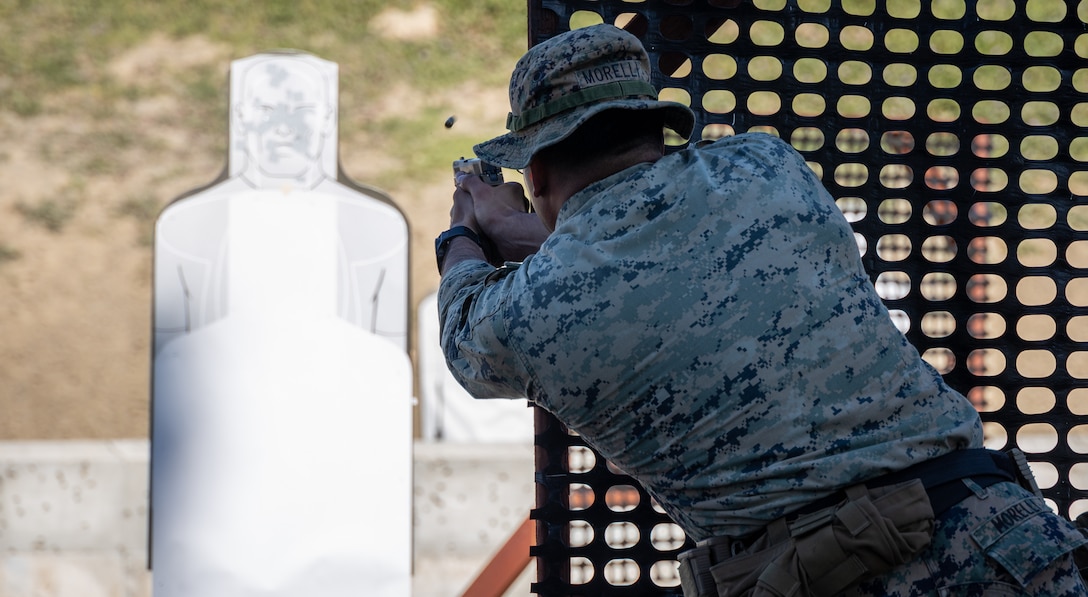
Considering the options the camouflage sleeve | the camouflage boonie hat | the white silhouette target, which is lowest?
the white silhouette target

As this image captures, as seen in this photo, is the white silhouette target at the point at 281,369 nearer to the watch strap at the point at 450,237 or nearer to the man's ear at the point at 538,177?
the watch strap at the point at 450,237

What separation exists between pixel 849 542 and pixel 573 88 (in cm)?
54

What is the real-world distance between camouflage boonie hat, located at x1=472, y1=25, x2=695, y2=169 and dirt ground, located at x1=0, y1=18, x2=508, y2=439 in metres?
5.68

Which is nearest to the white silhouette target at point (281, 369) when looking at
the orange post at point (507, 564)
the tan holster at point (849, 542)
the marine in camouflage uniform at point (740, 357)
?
the orange post at point (507, 564)

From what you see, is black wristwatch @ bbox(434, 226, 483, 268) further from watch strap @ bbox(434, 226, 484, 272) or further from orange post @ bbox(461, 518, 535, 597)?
orange post @ bbox(461, 518, 535, 597)

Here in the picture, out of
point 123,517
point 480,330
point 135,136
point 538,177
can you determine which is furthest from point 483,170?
point 135,136

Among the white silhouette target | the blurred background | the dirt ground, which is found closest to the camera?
the white silhouette target

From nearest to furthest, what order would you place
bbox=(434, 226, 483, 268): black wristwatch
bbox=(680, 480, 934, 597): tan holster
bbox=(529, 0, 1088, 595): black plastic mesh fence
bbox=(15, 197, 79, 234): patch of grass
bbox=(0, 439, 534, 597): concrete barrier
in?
1. bbox=(680, 480, 934, 597): tan holster
2. bbox=(434, 226, 483, 268): black wristwatch
3. bbox=(529, 0, 1088, 595): black plastic mesh fence
4. bbox=(0, 439, 534, 597): concrete barrier
5. bbox=(15, 197, 79, 234): patch of grass

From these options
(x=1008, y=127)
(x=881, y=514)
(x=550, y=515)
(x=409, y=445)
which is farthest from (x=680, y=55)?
(x=409, y=445)

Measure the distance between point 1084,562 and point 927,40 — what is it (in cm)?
87

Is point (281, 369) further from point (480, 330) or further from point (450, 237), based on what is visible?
point (480, 330)

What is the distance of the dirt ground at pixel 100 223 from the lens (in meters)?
7.08

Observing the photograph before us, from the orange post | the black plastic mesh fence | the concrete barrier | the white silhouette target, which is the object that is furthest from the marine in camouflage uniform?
the concrete barrier

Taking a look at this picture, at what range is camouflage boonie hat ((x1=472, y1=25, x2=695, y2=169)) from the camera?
1.08 meters
